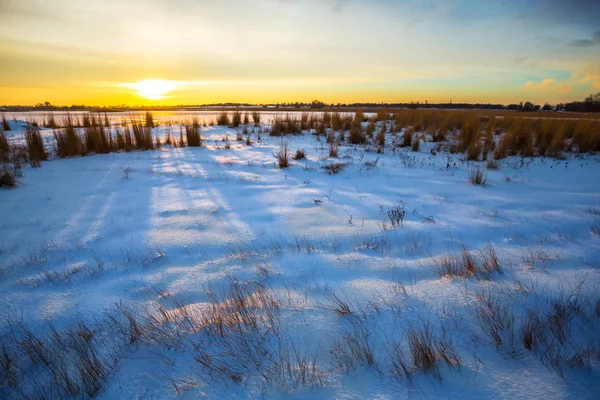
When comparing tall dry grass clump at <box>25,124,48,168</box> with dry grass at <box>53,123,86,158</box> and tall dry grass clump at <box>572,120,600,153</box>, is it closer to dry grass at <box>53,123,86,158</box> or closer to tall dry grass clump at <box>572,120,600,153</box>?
dry grass at <box>53,123,86,158</box>

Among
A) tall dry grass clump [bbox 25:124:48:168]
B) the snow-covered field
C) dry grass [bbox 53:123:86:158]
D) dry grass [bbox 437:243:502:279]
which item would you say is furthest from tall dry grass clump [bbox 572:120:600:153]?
tall dry grass clump [bbox 25:124:48:168]

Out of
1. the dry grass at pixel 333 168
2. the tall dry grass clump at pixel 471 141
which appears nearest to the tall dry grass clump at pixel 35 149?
the dry grass at pixel 333 168

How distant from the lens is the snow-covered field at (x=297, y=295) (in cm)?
144

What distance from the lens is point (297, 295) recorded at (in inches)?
82.0

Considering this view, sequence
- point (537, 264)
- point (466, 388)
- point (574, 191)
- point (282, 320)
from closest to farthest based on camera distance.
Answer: point (466, 388) → point (282, 320) → point (537, 264) → point (574, 191)

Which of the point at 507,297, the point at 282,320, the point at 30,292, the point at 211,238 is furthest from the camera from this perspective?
the point at 211,238

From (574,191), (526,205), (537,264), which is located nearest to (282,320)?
(537,264)

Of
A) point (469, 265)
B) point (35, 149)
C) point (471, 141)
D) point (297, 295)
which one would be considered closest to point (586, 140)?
point (471, 141)

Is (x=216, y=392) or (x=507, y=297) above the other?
(x=507, y=297)

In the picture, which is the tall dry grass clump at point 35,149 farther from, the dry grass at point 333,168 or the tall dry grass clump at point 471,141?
the tall dry grass clump at point 471,141

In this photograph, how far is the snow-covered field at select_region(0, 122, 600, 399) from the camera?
144cm

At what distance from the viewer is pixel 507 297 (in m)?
1.97

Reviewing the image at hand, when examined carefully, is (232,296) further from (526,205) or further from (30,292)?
(526,205)

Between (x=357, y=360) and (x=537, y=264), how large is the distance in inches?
79.2
